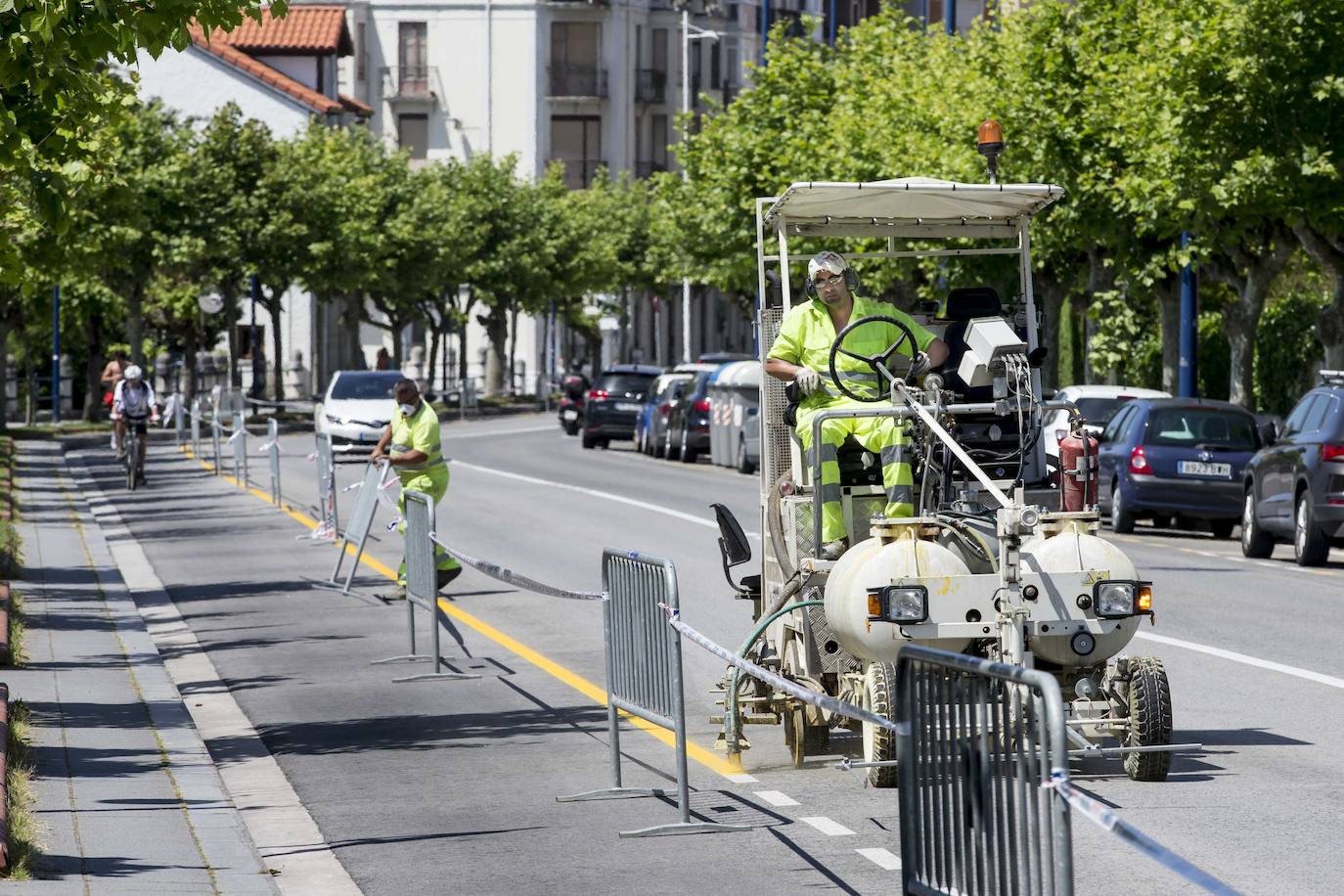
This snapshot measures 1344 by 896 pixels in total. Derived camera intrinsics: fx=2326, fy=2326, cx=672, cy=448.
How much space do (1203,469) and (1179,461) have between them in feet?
0.90

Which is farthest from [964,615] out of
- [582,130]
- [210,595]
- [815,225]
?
[582,130]

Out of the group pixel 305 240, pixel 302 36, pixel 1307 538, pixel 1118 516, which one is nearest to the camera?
pixel 1307 538

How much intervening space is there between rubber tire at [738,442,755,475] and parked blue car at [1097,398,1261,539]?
13.1 m

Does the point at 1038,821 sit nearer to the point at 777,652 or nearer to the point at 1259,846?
the point at 1259,846

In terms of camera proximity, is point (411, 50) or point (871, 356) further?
point (411, 50)

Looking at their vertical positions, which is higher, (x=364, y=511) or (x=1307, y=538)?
(x=364, y=511)

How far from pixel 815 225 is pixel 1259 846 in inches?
167

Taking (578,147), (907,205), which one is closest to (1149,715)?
(907,205)

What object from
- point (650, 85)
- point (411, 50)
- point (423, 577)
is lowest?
point (423, 577)

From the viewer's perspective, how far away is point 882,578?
9266mm

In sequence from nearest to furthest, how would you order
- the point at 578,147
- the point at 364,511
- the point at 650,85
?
the point at 364,511
the point at 578,147
the point at 650,85

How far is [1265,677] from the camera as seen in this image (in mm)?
12961

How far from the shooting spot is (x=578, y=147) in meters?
97.1

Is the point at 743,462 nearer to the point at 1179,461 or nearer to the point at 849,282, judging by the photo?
the point at 1179,461
